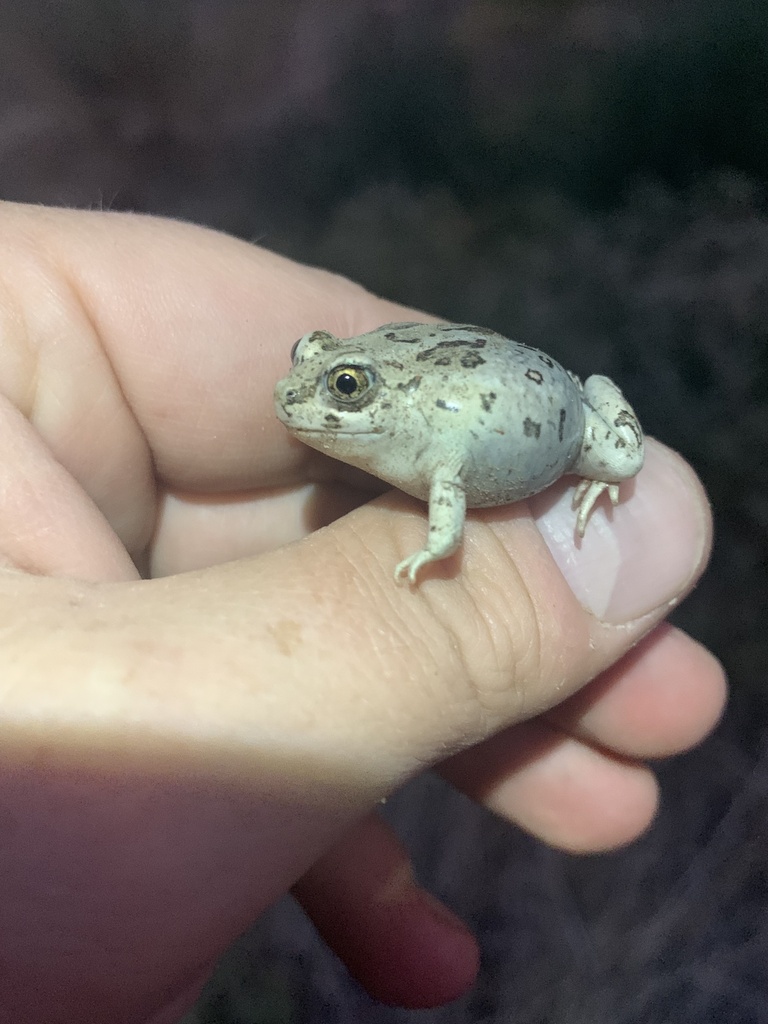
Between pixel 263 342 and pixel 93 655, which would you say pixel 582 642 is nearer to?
pixel 93 655

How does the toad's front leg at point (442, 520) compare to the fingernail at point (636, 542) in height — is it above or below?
above

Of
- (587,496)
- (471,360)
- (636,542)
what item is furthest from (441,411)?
(636,542)

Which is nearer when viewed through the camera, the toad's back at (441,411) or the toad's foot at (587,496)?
the toad's back at (441,411)

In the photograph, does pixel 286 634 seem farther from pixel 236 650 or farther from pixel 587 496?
pixel 587 496

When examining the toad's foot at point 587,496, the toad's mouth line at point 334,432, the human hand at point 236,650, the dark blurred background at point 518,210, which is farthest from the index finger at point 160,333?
the dark blurred background at point 518,210

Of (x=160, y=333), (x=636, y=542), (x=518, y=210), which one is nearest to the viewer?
(x=636, y=542)

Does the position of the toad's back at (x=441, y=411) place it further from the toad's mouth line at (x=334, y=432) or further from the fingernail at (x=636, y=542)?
the fingernail at (x=636, y=542)

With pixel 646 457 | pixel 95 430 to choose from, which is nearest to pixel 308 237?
pixel 95 430
